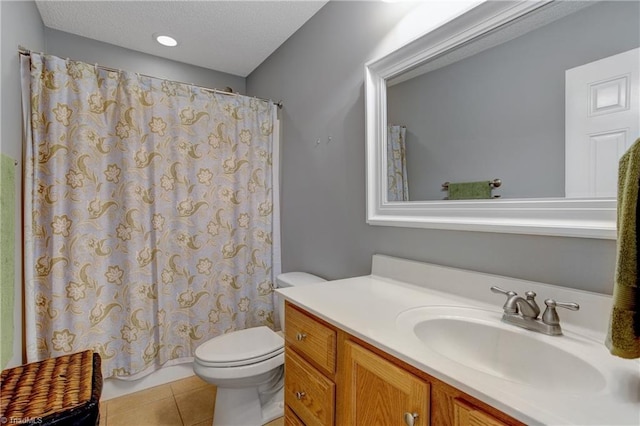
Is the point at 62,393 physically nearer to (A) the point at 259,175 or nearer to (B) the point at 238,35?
→ (A) the point at 259,175

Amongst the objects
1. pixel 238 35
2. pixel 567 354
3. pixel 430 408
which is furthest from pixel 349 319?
pixel 238 35

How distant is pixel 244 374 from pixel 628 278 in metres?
1.43

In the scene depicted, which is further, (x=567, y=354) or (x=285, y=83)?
(x=285, y=83)

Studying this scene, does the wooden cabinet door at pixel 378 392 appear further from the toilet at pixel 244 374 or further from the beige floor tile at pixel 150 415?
the beige floor tile at pixel 150 415

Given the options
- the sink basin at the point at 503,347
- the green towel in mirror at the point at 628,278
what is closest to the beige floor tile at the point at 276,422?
the sink basin at the point at 503,347

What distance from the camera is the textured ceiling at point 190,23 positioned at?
184 centimetres

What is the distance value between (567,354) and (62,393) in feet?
5.14

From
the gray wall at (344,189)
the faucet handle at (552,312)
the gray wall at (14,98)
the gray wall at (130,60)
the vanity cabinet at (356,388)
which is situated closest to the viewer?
the vanity cabinet at (356,388)

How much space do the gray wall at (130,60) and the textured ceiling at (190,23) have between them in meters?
0.05

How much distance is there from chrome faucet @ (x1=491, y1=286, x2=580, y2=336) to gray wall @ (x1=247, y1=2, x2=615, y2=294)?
0.38 ft

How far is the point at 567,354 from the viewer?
2.37 feet

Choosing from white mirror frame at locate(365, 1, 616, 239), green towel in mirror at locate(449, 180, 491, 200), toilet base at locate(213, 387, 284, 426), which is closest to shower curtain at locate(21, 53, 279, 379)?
toilet base at locate(213, 387, 284, 426)

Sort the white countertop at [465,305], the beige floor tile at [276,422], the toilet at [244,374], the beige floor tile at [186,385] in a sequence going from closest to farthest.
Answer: the white countertop at [465,305]
the toilet at [244,374]
the beige floor tile at [276,422]
the beige floor tile at [186,385]

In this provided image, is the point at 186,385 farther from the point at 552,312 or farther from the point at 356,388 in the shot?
the point at 552,312
